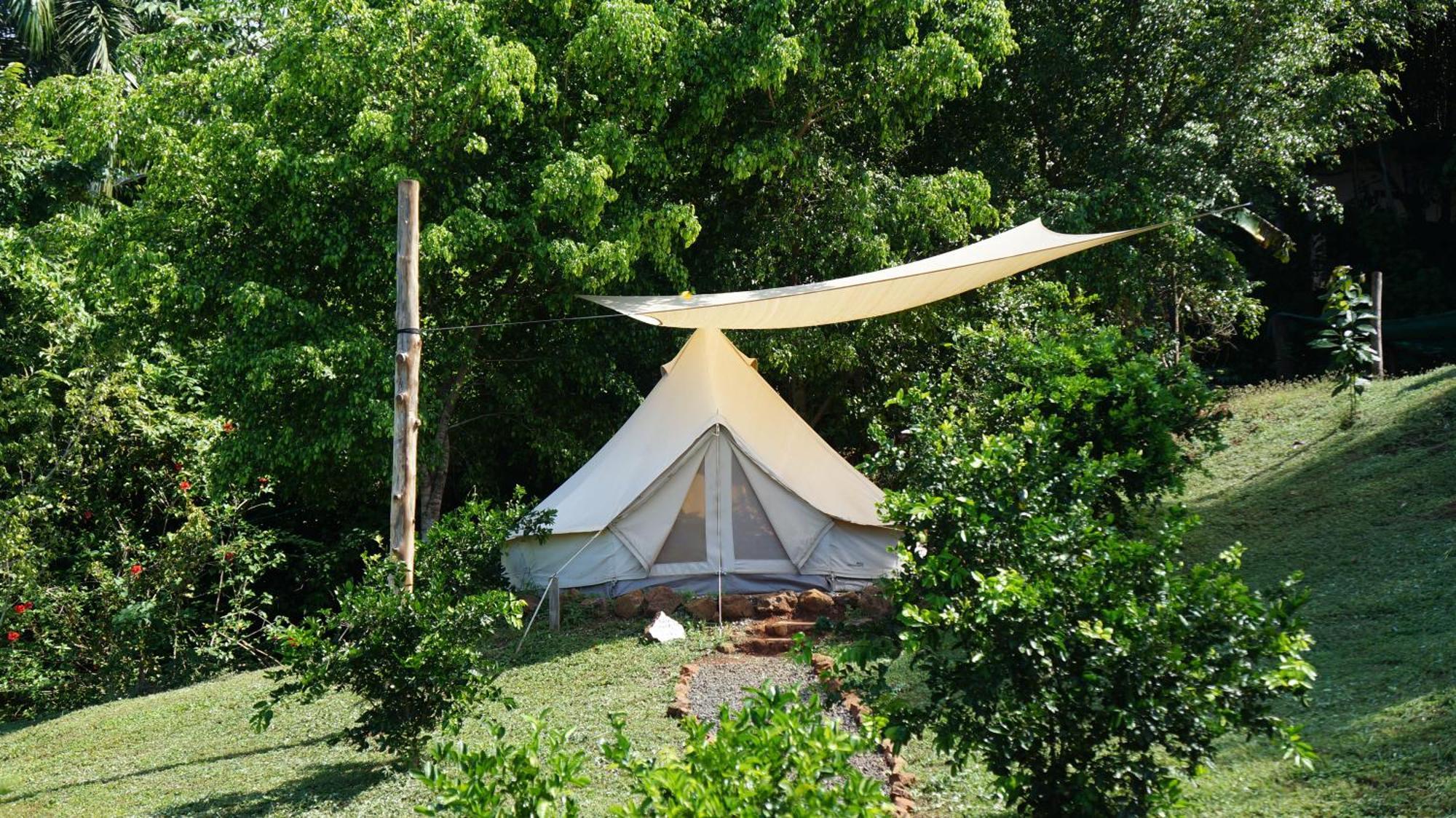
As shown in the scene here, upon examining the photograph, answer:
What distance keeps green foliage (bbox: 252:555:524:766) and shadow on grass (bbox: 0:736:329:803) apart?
45.0 inches

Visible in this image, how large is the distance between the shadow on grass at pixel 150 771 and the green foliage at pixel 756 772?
157 inches

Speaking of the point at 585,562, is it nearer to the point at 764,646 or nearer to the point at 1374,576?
the point at 764,646

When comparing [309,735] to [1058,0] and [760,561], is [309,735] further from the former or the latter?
[1058,0]

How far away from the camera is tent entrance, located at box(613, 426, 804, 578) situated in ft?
28.8

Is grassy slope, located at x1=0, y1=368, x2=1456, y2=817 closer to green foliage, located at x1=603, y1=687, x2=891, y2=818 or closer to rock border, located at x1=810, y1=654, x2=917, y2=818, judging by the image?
rock border, located at x1=810, y1=654, x2=917, y2=818

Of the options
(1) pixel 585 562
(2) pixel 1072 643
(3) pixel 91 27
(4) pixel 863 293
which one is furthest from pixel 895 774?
(3) pixel 91 27

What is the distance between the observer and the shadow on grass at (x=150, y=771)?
20.6ft

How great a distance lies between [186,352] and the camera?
34.2ft

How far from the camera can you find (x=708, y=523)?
8.84 meters

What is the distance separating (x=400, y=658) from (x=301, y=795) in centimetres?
82

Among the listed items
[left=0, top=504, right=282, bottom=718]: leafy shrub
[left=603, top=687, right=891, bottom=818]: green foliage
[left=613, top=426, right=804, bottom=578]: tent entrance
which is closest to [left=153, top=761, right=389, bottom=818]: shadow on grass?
[left=603, top=687, right=891, bottom=818]: green foliage

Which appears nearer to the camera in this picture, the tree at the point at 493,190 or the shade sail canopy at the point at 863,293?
the shade sail canopy at the point at 863,293

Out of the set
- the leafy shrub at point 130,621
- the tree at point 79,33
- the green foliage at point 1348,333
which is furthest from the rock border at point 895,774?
the tree at point 79,33

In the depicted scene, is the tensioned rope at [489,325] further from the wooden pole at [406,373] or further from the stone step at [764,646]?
the stone step at [764,646]
